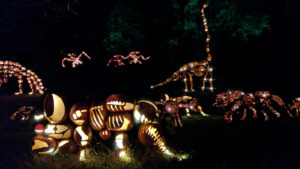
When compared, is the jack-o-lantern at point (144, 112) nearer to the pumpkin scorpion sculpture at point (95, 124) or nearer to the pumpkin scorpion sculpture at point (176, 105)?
the pumpkin scorpion sculpture at point (95, 124)

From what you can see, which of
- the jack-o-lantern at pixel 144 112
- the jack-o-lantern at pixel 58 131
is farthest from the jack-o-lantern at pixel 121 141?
the jack-o-lantern at pixel 58 131

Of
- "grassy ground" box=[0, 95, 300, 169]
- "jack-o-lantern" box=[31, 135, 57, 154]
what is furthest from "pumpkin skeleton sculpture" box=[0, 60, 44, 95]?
"jack-o-lantern" box=[31, 135, 57, 154]

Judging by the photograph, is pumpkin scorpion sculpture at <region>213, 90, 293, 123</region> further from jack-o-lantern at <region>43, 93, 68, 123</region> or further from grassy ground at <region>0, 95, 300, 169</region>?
jack-o-lantern at <region>43, 93, 68, 123</region>

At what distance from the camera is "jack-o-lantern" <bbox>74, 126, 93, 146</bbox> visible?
4.99 m

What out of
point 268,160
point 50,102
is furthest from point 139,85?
point 268,160

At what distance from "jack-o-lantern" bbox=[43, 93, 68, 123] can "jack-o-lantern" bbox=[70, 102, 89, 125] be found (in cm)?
18

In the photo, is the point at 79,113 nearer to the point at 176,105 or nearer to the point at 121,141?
the point at 121,141

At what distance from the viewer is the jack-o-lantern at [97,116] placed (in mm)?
5016

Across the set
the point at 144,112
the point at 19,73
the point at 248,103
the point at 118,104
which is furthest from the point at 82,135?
the point at 19,73

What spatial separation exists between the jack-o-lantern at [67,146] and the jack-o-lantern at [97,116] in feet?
1.88

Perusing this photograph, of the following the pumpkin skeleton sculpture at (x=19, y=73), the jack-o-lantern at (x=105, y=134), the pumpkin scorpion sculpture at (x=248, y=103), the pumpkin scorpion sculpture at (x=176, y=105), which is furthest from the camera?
the pumpkin skeleton sculpture at (x=19, y=73)

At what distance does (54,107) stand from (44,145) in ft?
2.69

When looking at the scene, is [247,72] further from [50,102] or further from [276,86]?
[50,102]

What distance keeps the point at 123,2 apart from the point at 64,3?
378 centimetres
